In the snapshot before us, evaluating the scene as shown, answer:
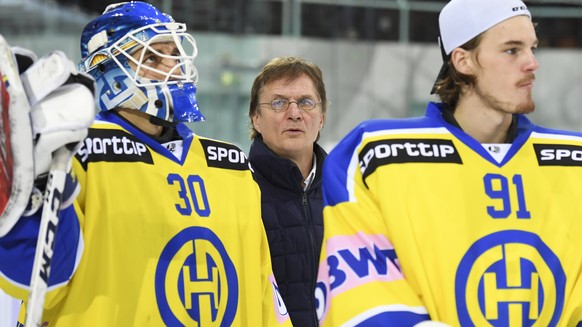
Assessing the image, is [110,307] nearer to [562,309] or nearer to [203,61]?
[562,309]

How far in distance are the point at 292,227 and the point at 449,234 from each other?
3.28 ft

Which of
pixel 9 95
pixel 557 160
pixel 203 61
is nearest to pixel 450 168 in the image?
pixel 557 160

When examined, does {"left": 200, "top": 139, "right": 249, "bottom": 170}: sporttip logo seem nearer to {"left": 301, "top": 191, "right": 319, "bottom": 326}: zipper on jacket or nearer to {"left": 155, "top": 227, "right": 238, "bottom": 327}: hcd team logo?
{"left": 155, "top": 227, "right": 238, "bottom": 327}: hcd team logo

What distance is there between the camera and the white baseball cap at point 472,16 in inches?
89.0

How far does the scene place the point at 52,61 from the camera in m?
2.01

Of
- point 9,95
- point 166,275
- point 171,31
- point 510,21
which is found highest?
point 171,31

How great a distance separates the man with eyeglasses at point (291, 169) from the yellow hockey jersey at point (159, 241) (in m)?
0.31

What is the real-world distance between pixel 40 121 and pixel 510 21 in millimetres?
920

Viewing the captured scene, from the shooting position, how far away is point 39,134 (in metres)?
1.99

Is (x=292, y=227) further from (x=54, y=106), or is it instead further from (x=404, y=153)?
(x=54, y=106)

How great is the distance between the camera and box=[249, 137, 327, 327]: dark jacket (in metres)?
3.06

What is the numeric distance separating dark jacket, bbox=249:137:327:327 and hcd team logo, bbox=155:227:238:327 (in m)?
0.45

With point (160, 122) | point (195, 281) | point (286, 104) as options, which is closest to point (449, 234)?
point (195, 281)

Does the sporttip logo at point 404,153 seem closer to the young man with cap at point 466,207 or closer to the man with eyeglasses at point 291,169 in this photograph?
the young man with cap at point 466,207
